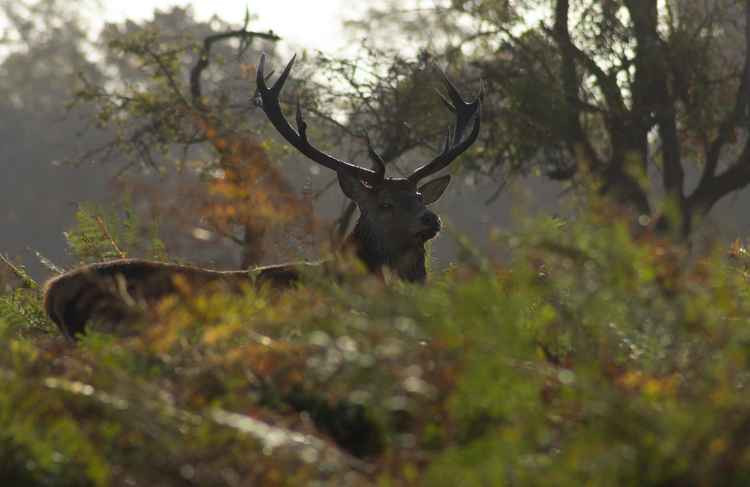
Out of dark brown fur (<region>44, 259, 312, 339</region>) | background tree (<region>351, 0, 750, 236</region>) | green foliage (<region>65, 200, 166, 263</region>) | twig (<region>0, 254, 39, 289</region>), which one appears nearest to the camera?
dark brown fur (<region>44, 259, 312, 339</region>)

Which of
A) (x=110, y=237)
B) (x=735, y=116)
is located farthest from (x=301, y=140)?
(x=735, y=116)

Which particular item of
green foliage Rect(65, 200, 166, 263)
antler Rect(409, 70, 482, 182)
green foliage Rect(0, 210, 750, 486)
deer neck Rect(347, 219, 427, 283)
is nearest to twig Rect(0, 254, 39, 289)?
green foliage Rect(65, 200, 166, 263)

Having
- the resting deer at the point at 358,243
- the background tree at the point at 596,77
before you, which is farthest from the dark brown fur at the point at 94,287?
the background tree at the point at 596,77

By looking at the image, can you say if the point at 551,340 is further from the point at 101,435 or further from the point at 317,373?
the point at 101,435

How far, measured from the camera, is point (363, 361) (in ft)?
7.05

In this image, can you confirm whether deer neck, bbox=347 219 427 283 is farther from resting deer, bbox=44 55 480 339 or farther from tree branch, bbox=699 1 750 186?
tree branch, bbox=699 1 750 186

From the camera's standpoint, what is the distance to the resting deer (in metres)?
5.27

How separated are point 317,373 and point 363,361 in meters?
0.26

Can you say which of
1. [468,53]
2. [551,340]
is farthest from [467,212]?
[551,340]

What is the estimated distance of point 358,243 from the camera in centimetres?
776

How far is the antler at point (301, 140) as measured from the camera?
26.3 ft

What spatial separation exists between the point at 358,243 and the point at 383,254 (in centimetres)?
21

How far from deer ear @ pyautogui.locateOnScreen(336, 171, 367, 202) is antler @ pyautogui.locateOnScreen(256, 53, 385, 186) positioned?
5 cm

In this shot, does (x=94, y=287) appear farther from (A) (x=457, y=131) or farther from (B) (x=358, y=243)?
(A) (x=457, y=131)
